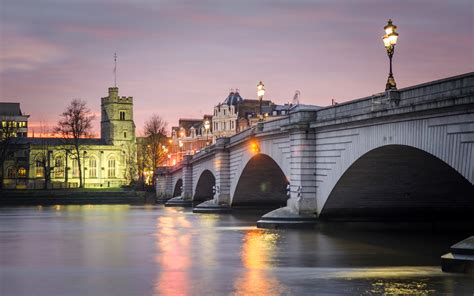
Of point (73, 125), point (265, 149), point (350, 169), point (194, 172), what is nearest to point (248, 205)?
point (265, 149)

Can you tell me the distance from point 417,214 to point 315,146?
34.1ft

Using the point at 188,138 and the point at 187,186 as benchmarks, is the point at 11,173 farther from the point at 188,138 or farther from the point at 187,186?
the point at 187,186

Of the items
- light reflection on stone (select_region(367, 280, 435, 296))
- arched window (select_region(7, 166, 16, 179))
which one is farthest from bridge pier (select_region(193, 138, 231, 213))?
arched window (select_region(7, 166, 16, 179))

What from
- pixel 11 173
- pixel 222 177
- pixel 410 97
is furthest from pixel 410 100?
pixel 11 173

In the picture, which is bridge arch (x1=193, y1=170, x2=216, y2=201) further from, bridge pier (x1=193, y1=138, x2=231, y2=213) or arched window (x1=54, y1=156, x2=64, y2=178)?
arched window (x1=54, y1=156, x2=64, y2=178)

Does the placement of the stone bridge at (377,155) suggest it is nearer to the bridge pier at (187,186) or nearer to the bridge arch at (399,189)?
the bridge arch at (399,189)

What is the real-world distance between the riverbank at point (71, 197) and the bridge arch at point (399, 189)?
268ft

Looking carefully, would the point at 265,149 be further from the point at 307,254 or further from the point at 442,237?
the point at 307,254

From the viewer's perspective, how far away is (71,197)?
429 feet

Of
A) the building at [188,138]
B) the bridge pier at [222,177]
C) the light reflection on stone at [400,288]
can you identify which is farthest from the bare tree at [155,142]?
the light reflection on stone at [400,288]

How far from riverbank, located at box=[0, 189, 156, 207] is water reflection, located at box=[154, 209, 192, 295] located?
243 feet

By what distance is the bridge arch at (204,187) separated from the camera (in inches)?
3935

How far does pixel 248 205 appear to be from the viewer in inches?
3140

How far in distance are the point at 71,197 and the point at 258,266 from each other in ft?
340
